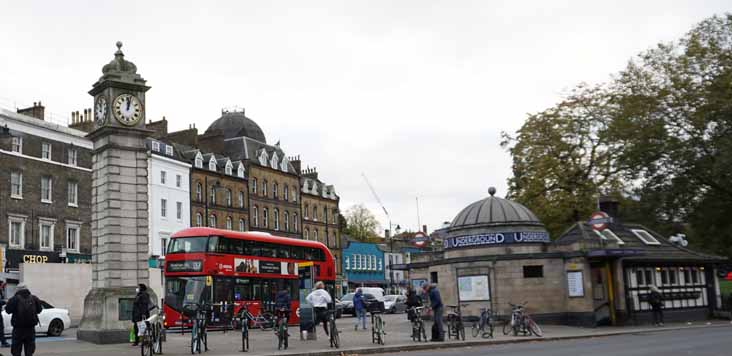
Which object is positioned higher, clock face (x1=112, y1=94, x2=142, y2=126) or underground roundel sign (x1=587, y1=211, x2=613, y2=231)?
clock face (x1=112, y1=94, x2=142, y2=126)

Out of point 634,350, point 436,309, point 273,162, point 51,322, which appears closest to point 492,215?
point 436,309

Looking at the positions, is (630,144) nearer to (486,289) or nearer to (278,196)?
(486,289)

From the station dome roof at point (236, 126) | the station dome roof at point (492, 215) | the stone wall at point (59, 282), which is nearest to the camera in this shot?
the station dome roof at point (492, 215)

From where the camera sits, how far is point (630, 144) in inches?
1761

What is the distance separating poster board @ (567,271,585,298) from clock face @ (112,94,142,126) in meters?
18.7

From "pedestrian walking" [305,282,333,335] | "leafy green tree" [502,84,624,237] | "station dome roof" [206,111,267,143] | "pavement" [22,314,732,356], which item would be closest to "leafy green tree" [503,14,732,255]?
"leafy green tree" [502,84,624,237]

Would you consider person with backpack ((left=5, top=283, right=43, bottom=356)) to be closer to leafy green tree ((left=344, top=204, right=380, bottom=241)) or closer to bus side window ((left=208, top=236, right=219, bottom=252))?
bus side window ((left=208, top=236, right=219, bottom=252))

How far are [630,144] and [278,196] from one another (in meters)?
38.5

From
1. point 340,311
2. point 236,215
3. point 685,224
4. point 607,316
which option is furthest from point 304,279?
point 236,215

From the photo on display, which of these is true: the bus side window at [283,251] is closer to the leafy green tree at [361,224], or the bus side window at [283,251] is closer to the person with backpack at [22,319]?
the person with backpack at [22,319]

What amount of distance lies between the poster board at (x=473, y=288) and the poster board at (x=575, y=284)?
3.39 metres

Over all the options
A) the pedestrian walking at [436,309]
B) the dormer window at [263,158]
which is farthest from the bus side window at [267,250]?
the dormer window at [263,158]

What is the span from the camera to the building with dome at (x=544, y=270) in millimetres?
31844

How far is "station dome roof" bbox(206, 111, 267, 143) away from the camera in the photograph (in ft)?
245
